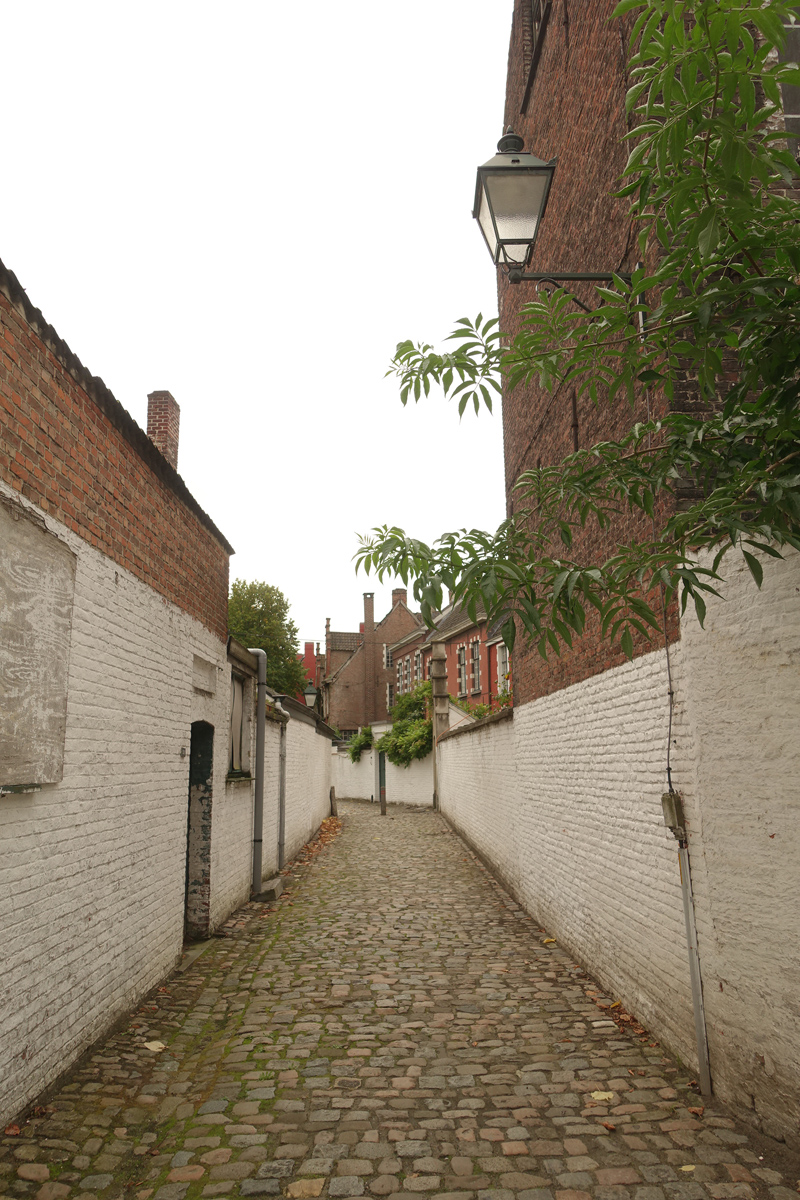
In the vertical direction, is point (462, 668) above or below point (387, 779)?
above

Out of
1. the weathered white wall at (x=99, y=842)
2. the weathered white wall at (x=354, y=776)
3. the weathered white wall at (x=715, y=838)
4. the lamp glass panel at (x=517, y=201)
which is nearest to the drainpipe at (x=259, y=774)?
the weathered white wall at (x=99, y=842)

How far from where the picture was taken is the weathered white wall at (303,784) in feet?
44.8

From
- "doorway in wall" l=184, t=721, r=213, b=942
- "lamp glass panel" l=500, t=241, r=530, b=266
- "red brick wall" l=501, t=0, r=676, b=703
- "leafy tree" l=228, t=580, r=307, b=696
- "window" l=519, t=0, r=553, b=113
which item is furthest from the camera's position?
"leafy tree" l=228, t=580, r=307, b=696

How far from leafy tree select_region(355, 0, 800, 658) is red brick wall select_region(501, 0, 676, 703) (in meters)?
1.83

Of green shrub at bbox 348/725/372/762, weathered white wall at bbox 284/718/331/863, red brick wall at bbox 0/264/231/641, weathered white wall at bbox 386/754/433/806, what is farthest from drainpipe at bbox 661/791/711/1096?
green shrub at bbox 348/725/372/762

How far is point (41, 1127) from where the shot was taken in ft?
12.0

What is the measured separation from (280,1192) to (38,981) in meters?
1.61

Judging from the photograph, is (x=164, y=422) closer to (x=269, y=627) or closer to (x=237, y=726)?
(x=237, y=726)

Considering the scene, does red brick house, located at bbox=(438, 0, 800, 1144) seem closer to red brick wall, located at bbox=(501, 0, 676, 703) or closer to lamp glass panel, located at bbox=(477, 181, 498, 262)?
red brick wall, located at bbox=(501, 0, 676, 703)

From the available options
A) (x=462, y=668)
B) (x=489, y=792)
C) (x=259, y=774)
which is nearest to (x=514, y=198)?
(x=259, y=774)

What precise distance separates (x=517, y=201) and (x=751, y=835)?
374 cm

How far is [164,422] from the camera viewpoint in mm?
9234

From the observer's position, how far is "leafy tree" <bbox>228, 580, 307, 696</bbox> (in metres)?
39.5

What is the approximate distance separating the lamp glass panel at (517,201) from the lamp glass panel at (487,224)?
0.06 m
